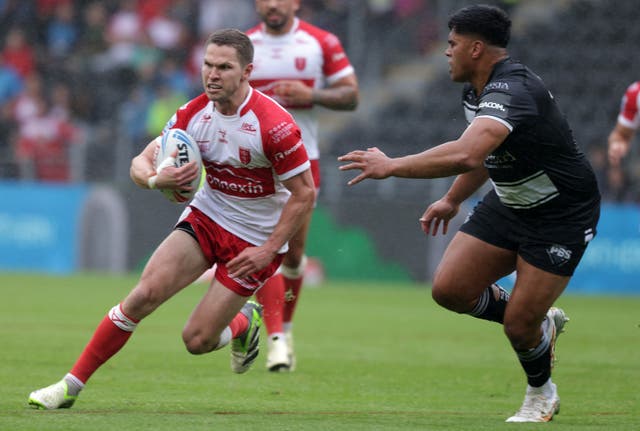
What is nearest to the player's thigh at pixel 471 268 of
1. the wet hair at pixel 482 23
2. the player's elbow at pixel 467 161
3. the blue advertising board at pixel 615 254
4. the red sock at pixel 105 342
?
the player's elbow at pixel 467 161

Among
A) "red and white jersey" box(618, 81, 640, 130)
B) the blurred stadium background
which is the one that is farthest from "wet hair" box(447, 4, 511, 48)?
the blurred stadium background

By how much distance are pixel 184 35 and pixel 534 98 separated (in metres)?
17.4

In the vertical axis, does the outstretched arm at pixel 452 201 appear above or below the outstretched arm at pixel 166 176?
below

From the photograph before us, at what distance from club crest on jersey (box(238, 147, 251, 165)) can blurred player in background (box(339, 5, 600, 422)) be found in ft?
4.19

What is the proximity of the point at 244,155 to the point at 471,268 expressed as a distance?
1499 millimetres

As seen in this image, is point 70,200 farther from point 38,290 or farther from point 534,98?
point 534,98

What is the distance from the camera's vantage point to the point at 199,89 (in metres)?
22.4

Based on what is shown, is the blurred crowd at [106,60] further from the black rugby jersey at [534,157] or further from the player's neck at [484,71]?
the black rugby jersey at [534,157]

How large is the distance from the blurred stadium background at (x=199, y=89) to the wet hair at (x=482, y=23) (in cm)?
1176

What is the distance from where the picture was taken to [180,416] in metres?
6.57

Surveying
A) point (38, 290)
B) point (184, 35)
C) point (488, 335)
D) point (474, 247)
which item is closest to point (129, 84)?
point (184, 35)

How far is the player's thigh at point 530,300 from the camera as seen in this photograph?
679 cm

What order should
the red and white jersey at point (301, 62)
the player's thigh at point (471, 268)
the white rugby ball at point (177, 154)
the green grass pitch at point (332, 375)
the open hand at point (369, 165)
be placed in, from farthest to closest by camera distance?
the red and white jersey at point (301, 62) → the player's thigh at point (471, 268) → the white rugby ball at point (177, 154) → the green grass pitch at point (332, 375) → the open hand at point (369, 165)

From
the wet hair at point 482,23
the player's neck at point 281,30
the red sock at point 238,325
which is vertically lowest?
the red sock at point 238,325
